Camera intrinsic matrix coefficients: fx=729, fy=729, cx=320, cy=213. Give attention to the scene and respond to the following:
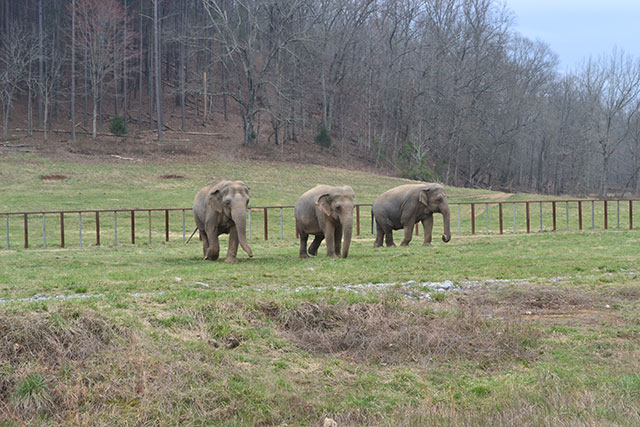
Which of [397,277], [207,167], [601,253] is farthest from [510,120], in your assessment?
[397,277]

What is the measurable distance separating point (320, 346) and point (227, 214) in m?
8.09

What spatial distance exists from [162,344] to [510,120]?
232 feet

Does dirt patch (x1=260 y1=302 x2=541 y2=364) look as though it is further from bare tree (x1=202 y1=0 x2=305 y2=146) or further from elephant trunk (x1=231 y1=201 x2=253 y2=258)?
bare tree (x1=202 y1=0 x2=305 y2=146)

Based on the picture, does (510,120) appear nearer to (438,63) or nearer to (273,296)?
(438,63)

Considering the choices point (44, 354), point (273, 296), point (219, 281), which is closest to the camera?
point (44, 354)

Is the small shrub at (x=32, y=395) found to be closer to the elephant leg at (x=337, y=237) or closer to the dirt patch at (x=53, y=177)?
the elephant leg at (x=337, y=237)

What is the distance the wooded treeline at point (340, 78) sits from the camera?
64625mm

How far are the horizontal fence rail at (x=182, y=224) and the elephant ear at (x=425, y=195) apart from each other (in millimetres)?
4749

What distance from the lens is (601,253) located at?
1845 cm

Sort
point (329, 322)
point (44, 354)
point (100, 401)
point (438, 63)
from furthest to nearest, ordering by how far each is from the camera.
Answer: point (438, 63)
point (329, 322)
point (44, 354)
point (100, 401)

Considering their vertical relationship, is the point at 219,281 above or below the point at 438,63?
below

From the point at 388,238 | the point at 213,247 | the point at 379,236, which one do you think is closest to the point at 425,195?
the point at 388,238

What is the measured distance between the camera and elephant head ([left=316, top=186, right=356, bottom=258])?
58.3ft

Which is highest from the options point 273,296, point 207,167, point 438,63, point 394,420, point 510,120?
point 438,63
